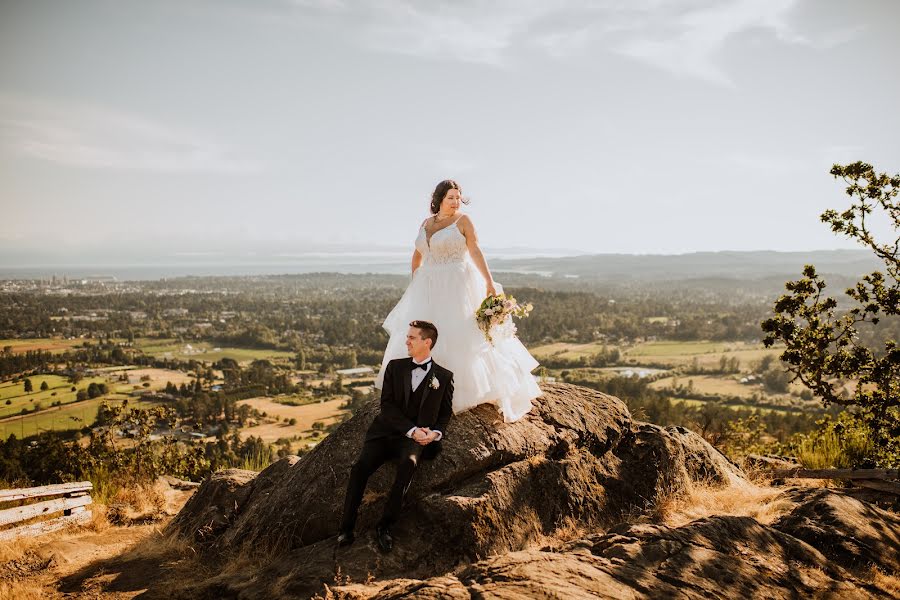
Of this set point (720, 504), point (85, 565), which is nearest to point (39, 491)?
point (85, 565)

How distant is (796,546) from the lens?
16.9 feet

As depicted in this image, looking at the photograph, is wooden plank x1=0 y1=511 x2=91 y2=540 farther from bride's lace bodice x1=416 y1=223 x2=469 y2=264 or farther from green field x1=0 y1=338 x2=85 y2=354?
green field x1=0 y1=338 x2=85 y2=354

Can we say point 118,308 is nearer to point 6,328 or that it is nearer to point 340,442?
point 6,328

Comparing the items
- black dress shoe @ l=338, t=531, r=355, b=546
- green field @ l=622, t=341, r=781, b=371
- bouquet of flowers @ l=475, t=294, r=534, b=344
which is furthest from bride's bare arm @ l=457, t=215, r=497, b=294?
green field @ l=622, t=341, r=781, b=371

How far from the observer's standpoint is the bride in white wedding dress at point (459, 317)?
6.79 metres

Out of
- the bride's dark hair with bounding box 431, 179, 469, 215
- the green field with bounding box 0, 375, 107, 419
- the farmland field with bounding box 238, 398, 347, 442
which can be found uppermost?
the bride's dark hair with bounding box 431, 179, 469, 215

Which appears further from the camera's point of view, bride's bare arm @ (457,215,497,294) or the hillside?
bride's bare arm @ (457,215,497,294)

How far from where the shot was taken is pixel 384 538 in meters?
5.32

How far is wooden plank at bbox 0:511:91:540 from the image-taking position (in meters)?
8.23

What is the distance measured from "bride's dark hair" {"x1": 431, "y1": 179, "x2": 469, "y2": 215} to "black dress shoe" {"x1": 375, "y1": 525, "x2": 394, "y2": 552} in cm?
440

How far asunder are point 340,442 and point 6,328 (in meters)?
90.3

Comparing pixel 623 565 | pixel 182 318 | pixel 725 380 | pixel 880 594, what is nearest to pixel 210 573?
pixel 623 565

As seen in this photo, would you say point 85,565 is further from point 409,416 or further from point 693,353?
point 693,353

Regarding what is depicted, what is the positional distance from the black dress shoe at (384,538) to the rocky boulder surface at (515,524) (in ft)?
0.26
